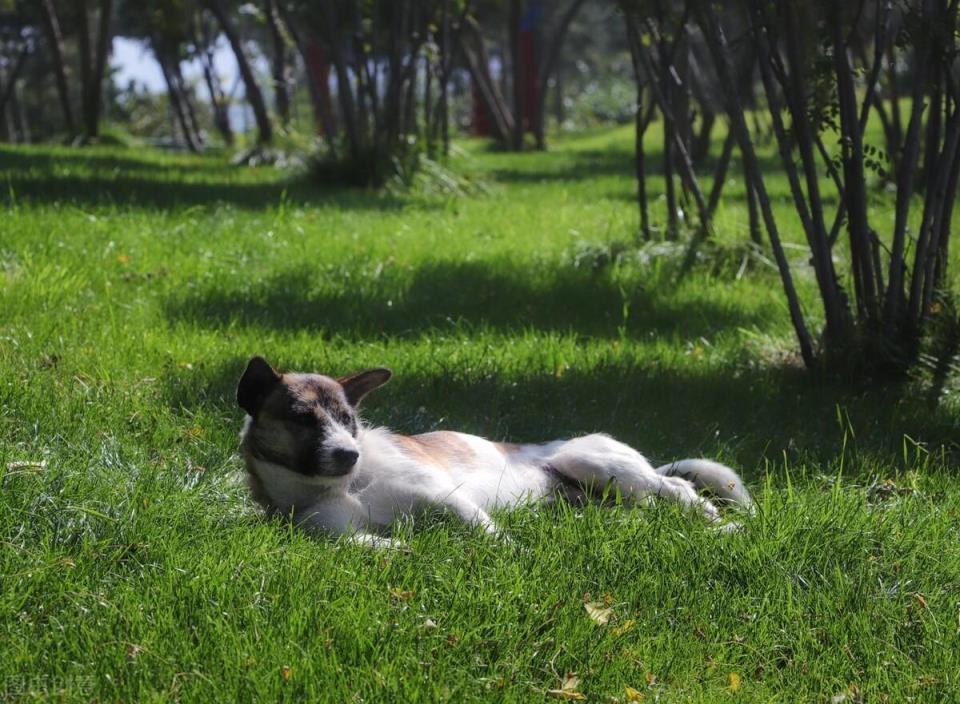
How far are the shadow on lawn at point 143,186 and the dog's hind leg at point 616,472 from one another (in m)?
6.51

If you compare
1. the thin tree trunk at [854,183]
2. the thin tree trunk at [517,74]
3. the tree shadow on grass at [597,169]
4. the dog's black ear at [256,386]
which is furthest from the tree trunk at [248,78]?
the dog's black ear at [256,386]

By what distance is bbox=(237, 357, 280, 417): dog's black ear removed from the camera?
4598mm

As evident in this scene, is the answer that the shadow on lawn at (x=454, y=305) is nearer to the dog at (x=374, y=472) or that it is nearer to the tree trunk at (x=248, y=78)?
the dog at (x=374, y=472)

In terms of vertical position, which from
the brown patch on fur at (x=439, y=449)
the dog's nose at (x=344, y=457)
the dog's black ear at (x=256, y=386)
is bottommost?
the brown patch on fur at (x=439, y=449)

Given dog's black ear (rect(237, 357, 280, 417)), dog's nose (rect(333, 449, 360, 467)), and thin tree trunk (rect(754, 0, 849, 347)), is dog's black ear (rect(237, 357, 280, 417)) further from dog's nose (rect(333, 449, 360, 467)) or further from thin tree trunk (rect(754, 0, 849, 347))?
thin tree trunk (rect(754, 0, 849, 347))

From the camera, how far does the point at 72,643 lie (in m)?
3.47

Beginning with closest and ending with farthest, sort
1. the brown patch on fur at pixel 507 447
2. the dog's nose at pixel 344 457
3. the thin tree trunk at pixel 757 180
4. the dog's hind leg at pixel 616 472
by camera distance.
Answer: the dog's nose at pixel 344 457 → the dog's hind leg at pixel 616 472 → the brown patch on fur at pixel 507 447 → the thin tree trunk at pixel 757 180

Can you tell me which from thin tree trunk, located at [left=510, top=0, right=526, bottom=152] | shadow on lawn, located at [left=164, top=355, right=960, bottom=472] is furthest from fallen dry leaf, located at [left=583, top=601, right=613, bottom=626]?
thin tree trunk, located at [left=510, top=0, right=526, bottom=152]

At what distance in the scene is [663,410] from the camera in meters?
6.53

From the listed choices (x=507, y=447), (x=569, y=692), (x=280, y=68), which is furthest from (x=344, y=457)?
(x=280, y=68)

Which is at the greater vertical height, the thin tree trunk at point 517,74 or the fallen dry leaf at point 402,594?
the thin tree trunk at point 517,74

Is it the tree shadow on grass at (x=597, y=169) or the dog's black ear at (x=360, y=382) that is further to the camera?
the tree shadow on grass at (x=597, y=169)

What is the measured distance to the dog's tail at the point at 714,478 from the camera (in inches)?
200

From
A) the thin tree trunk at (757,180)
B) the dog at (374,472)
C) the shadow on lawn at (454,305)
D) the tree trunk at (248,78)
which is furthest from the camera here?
the tree trunk at (248,78)
